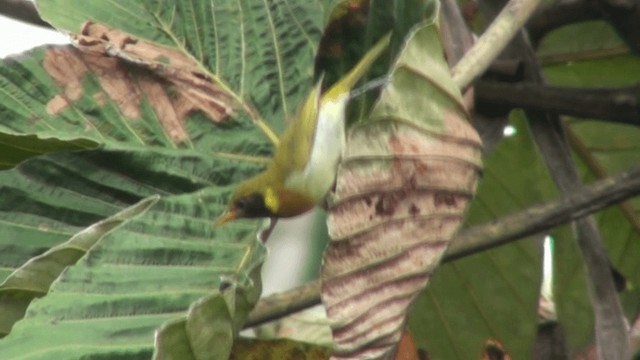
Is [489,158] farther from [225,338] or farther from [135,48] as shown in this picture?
[225,338]

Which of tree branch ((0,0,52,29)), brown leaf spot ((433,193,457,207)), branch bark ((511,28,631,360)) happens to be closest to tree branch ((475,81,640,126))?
branch bark ((511,28,631,360))

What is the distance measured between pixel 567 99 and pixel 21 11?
576mm

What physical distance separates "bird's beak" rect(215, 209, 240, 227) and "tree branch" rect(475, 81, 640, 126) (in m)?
0.25

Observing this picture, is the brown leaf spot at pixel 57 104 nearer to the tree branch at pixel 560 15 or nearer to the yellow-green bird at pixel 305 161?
the yellow-green bird at pixel 305 161

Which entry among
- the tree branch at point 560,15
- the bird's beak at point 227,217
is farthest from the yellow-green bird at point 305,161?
the tree branch at point 560,15

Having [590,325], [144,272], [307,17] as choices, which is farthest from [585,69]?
[144,272]

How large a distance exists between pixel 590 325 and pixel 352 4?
0.60 metres

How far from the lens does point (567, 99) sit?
46.0 inches

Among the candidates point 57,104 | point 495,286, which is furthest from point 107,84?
point 495,286

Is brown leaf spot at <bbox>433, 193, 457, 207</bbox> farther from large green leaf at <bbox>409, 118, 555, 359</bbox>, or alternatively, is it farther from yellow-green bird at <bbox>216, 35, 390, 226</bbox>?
large green leaf at <bbox>409, 118, 555, 359</bbox>

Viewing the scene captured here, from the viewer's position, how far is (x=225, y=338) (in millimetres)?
867

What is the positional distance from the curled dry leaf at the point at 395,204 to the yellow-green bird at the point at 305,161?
0.90ft

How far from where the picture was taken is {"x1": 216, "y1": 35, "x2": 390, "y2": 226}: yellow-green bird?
3.68 feet

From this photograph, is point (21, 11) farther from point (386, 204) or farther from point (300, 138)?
point (386, 204)
